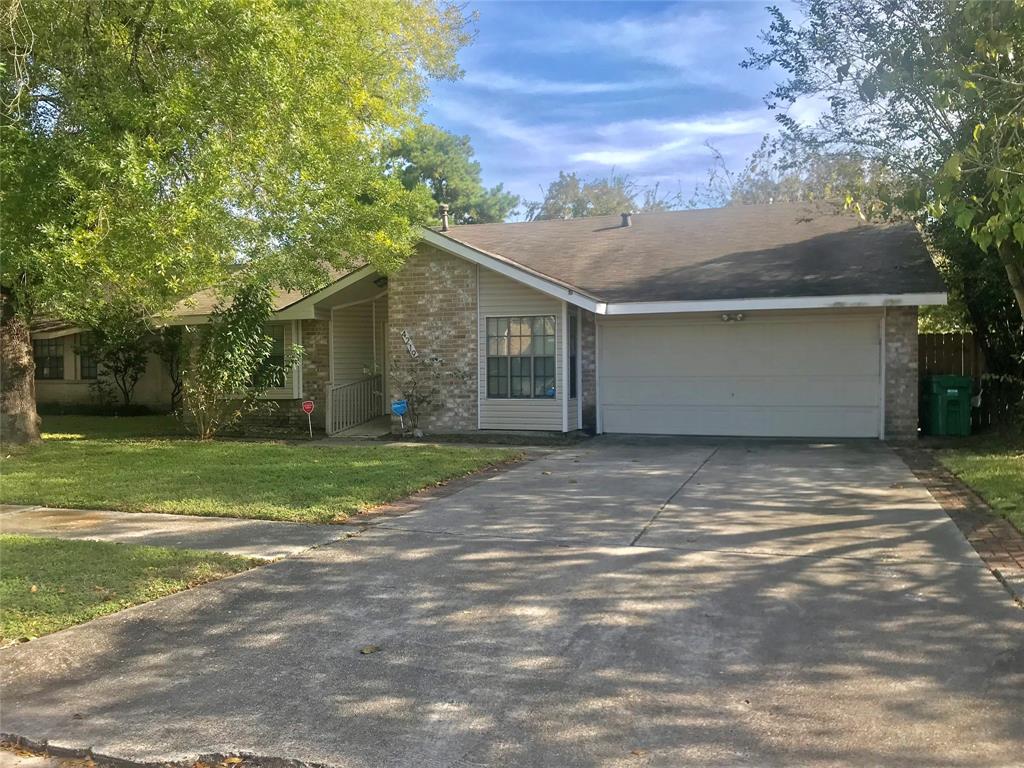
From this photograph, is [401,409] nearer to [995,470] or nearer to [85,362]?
[995,470]

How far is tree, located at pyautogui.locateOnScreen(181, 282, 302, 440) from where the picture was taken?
14.5 m

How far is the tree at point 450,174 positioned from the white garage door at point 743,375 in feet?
66.5

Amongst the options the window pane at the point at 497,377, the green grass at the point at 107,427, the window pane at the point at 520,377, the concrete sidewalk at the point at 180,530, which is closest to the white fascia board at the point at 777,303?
the window pane at the point at 520,377

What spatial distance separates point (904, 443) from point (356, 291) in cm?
1028

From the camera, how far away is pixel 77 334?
22.5 metres

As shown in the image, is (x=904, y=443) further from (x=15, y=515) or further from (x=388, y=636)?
(x=15, y=515)

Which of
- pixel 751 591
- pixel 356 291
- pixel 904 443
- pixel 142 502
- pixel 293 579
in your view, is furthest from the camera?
pixel 356 291

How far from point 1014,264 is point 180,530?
352 inches

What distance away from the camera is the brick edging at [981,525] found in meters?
5.81

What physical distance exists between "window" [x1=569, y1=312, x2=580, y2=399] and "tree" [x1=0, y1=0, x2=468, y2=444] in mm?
4841

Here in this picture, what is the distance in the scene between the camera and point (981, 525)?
7242 millimetres

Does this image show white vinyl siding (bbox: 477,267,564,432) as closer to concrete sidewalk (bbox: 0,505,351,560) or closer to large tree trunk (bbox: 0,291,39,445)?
concrete sidewalk (bbox: 0,505,351,560)

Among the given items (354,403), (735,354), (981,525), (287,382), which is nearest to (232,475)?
(354,403)

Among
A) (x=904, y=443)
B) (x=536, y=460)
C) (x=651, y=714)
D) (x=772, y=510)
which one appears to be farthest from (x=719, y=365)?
(x=651, y=714)
